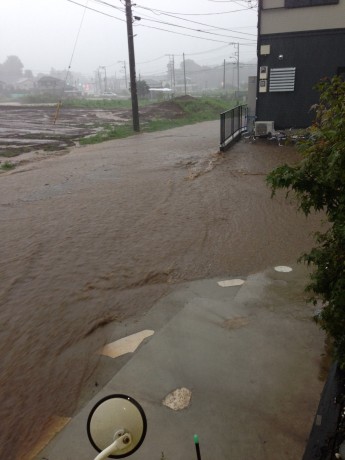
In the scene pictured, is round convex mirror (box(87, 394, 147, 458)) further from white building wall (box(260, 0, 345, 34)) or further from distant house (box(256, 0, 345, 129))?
white building wall (box(260, 0, 345, 34))

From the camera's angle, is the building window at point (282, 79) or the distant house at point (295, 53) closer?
the distant house at point (295, 53)

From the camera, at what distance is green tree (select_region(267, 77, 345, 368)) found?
96.2 inches

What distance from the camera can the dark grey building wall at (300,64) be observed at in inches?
530

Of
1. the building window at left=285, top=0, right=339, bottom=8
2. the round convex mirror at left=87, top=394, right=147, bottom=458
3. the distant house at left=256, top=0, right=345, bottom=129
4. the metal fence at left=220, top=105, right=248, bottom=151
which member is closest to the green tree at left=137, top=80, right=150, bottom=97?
the metal fence at left=220, top=105, right=248, bottom=151

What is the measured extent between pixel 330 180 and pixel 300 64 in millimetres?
13372

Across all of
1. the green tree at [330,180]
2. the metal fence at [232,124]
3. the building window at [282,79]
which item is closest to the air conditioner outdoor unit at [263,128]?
the metal fence at [232,124]

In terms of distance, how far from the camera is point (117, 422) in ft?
5.32

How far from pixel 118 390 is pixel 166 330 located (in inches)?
37.7

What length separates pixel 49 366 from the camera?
12.2 ft

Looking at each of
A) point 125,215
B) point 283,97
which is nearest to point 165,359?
point 125,215

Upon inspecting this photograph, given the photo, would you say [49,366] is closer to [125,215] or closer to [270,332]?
[270,332]

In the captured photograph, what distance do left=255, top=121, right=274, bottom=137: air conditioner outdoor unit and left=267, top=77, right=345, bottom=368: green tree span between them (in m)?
12.5

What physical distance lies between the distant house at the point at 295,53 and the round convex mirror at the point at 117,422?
1474cm

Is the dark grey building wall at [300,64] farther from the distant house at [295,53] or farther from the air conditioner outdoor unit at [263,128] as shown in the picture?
the air conditioner outdoor unit at [263,128]
